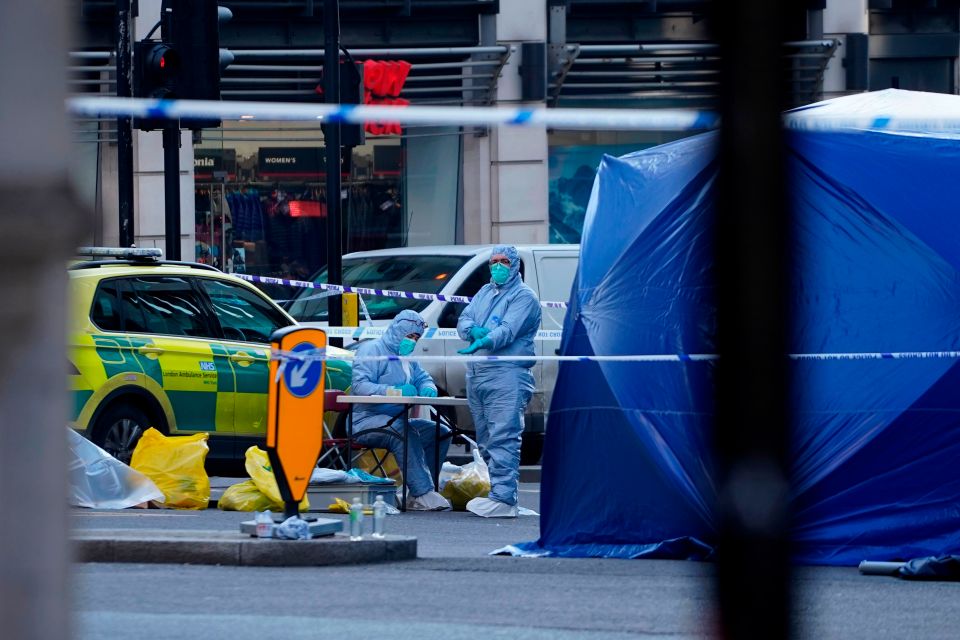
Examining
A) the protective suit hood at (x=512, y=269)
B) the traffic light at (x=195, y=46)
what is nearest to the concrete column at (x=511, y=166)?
the traffic light at (x=195, y=46)

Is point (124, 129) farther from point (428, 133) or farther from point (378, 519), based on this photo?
point (428, 133)

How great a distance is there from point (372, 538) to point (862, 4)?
16.3 meters

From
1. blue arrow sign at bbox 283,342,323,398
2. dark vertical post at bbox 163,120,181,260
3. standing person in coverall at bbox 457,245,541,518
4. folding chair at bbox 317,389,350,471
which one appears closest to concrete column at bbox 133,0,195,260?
dark vertical post at bbox 163,120,181,260

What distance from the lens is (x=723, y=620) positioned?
124 cm

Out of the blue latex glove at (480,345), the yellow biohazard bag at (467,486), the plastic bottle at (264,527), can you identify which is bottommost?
the yellow biohazard bag at (467,486)

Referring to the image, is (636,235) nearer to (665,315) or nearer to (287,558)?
(665,315)

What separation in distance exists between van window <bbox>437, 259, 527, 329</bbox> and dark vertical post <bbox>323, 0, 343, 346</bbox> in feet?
2.96

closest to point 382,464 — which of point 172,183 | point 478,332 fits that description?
point 478,332

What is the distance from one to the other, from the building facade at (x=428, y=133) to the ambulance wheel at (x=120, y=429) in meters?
10.3

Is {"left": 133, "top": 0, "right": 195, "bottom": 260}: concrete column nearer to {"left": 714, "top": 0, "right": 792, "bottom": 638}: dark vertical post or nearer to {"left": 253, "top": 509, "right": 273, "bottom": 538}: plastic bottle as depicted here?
{"left": 253, "top": 509, "right": 273, "bottom": 538}: plastic bottle

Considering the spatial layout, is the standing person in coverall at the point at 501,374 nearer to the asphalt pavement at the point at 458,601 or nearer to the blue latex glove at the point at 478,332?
the blue latex glove at the point at 478,332

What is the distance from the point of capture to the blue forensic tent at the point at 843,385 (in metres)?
7.79

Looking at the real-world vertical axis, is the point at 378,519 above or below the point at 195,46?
below

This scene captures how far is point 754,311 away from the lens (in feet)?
3.99
